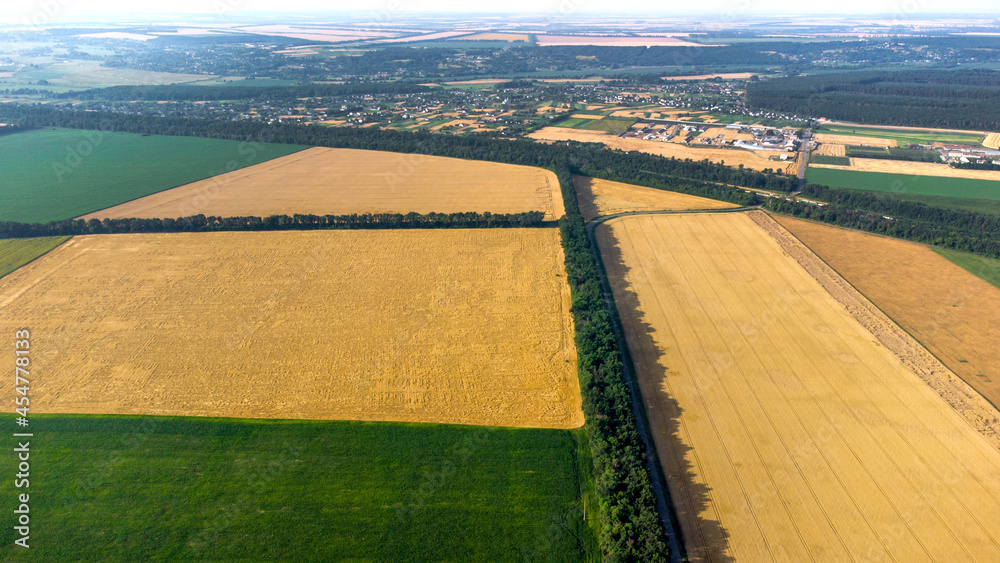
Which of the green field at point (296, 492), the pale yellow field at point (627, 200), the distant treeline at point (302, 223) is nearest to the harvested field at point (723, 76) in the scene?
the pale yellow field at point (627, 200)

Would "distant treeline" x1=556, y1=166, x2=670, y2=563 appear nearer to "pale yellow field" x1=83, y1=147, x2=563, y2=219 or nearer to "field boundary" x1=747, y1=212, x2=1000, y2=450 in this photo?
"field boundary" x1=747, y1=212, x2=1000, y2=450

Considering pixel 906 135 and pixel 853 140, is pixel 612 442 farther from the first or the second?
pixel 906 135

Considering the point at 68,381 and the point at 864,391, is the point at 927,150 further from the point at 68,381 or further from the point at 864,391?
the point at 68,381

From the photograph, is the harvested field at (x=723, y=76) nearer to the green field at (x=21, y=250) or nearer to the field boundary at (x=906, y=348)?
the field boundary at (x=906, y=348)

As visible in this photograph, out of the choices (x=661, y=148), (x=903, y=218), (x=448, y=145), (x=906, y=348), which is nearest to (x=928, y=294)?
(x=906, y=348)

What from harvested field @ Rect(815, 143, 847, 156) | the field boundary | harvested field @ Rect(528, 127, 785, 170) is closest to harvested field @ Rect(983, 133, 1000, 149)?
harvested field @ Rect(815, 143, 847, 156)

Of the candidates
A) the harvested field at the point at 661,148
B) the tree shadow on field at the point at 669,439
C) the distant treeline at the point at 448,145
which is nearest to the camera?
the tree shadow on field at the point at 669,439

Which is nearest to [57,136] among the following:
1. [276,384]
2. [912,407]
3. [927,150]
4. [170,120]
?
[170,120]
